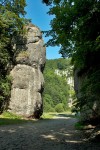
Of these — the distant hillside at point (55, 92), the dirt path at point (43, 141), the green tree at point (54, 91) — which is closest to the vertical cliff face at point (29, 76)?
the dirt path at point (43, 141)

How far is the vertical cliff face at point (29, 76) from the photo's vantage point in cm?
3234

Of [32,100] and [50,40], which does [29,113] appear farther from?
[50,40]

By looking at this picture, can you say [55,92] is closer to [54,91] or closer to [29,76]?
[54,91]

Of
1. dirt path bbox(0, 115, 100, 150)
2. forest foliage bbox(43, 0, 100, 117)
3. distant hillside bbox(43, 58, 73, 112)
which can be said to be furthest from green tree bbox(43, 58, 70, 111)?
forest foliage bbox(43, 0, 100, 117)

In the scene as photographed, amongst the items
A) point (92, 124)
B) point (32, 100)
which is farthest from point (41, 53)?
point (92, 124)

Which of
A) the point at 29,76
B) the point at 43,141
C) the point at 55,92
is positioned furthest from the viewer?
the point at 55,92

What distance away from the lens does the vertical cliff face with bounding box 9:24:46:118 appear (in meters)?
32.3

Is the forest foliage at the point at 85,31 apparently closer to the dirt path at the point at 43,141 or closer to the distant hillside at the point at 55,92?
the dirt path at the point at 43,141

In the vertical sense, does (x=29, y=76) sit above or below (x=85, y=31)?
above

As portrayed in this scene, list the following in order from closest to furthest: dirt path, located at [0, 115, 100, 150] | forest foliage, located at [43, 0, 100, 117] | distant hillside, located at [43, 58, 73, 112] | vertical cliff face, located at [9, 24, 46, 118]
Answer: forest foliage, located at [43, 0, 100, 117]
dirt path, located at [0, 115, 100, 150]
vertical cliff face, located at [9, 24, 46, 118]
distant hillside, located at [43, 58, 73, 112]

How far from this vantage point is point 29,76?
33688 millimetres

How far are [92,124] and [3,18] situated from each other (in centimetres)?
1863

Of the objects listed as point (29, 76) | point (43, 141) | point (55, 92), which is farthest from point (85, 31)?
point (55, 92)

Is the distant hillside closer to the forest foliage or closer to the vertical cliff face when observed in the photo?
the vertical cliff face
